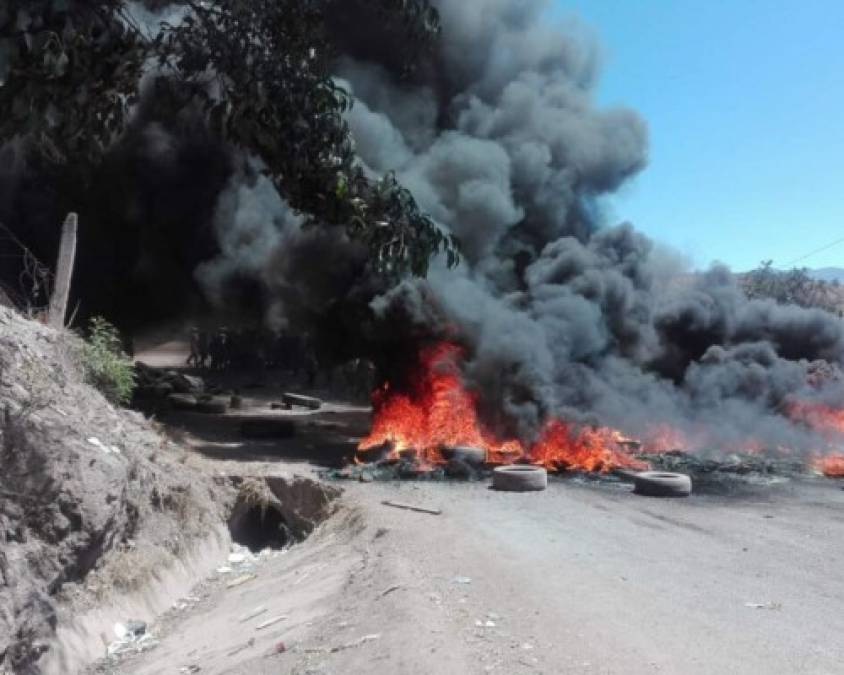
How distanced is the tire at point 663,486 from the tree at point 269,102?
9.36 metres

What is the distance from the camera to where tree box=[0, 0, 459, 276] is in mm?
3027

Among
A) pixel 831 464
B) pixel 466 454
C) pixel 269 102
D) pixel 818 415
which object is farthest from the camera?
pixel 818 415

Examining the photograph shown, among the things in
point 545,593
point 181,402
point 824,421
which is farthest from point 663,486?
point 181,402

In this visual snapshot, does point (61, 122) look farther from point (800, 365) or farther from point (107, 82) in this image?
point (800, 365)

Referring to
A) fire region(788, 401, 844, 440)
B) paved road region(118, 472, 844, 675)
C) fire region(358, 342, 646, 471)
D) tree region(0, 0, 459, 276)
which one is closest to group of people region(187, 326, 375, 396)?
fire region(358, 342, 646, 471)

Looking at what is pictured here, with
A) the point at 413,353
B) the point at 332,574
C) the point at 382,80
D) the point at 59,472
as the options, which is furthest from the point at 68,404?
the point at 382,80

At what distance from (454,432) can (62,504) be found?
915 centimetres

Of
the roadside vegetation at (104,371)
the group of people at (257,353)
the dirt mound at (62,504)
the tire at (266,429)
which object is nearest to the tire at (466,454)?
the tire at (266,429)

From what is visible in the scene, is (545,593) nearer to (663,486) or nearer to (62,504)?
(62,504)

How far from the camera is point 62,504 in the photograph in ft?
24.5

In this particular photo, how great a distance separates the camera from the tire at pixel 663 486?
472 inches

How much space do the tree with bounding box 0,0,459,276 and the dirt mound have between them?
4.29 meters

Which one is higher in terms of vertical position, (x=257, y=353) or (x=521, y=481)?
(x=257, y=353)

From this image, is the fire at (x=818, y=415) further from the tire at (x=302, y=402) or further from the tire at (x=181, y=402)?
the tire at (x=181, y=402)
